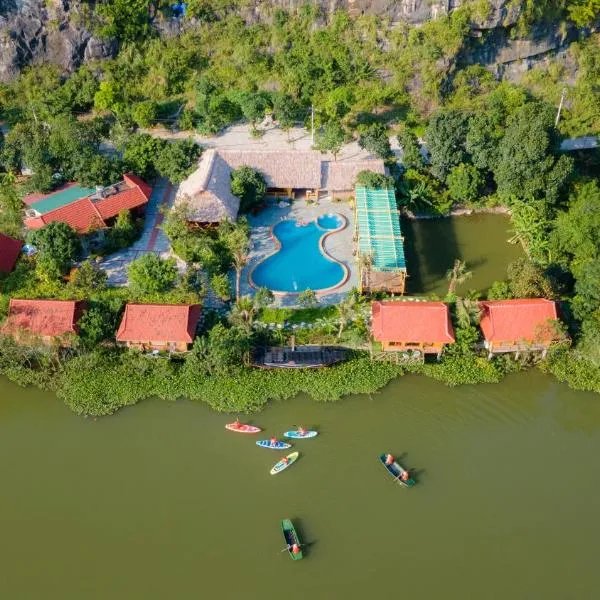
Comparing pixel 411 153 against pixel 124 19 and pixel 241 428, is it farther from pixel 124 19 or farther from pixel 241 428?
Answer: pixel 124 19

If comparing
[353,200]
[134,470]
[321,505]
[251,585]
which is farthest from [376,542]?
[353,200]

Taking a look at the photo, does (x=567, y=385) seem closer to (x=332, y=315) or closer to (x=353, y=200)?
(x=332, y=315)

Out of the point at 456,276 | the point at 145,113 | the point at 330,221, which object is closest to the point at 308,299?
the point at 456,276

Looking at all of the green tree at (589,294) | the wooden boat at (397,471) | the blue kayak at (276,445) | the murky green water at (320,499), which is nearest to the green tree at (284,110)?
the murky green water at (320,499)

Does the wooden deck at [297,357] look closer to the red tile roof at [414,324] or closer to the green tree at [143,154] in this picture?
the red tile roof at [414,324]

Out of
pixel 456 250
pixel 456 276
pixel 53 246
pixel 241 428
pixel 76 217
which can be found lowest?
pixel 241 428
